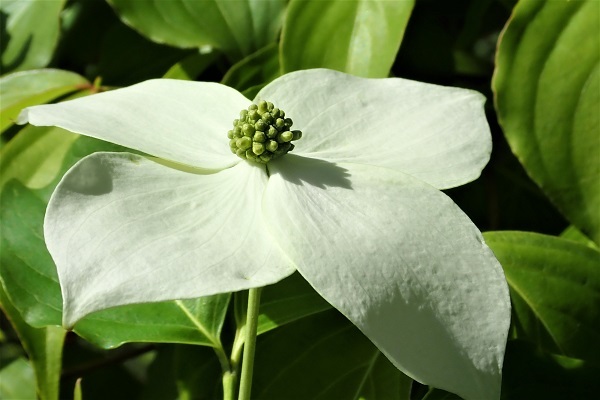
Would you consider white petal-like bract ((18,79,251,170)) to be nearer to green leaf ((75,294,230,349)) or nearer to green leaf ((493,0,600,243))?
green leaf ((75,294,230,349))

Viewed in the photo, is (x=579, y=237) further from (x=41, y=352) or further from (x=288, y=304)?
(x=41, y=352)

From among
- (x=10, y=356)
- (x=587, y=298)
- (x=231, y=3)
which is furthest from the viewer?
(x=10, y=356)

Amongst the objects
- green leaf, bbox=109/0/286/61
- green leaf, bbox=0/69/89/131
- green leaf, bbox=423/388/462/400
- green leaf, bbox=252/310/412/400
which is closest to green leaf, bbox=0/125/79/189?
green leaf, bbox=0/69/89/131

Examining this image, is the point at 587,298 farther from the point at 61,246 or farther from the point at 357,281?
the point at 61,246

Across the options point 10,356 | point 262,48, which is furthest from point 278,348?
point 10,356

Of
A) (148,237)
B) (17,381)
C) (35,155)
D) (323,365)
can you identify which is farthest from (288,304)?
(17,381)

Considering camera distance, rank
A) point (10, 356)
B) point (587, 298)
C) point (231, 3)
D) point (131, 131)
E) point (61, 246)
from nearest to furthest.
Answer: point (61, 246), point (131, 131), point (587, 298), point (231, 3), point (10, 356)

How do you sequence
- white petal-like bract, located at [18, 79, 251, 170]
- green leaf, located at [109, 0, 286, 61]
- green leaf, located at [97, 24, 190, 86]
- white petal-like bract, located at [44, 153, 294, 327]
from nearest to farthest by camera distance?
1. white petal-like bract, located at [44, 153, 294, 327]
2. white petal-like bract, located at [18, 79, 251, 170]
3. green leaf, located at [109, 0, 286, 61]
4. green leaf, located at [97, 24, 190, 86]
